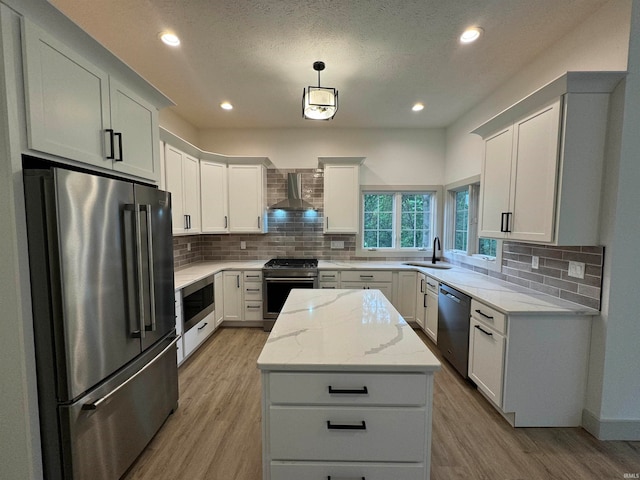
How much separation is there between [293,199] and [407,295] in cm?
215

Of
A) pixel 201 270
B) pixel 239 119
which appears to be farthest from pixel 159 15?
pixel 201 270

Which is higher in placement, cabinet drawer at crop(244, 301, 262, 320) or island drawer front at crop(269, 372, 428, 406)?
island drawer front at crop(269, 372, 428, 406)

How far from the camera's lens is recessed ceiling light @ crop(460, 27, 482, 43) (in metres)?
1.98

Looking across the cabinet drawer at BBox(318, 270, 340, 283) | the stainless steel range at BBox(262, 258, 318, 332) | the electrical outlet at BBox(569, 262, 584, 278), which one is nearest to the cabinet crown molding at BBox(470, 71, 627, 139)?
the electrical outlet at BBox(569, 262, 584, 278)

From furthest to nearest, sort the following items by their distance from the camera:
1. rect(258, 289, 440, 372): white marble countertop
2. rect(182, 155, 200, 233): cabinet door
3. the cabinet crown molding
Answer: rect(182, 155, 200, 233): cabinet door, the cabinet crown molding, rect(258, 289, 440, 372): white marble countertop

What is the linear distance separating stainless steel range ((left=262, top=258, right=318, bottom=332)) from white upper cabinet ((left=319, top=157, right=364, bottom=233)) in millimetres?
765

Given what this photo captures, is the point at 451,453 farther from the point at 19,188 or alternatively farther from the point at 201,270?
the point at 201,270

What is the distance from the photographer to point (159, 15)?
6.07 ft

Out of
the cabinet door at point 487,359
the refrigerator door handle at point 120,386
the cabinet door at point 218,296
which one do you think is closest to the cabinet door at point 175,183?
the cabinet door at point 218,296

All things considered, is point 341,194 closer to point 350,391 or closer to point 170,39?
point 170,39

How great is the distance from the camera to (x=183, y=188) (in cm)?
320

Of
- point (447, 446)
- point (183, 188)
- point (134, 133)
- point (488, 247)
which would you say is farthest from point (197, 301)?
point (488, 247)

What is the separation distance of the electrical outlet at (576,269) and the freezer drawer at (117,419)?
3.07 m

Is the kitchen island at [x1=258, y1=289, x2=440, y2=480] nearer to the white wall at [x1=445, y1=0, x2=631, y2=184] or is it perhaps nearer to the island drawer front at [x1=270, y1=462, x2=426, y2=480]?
the island drawer front at [x1=270, y1=462, x2=426, y2=480]
